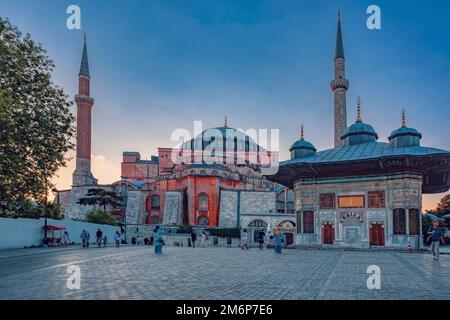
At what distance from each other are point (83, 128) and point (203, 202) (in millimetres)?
21637

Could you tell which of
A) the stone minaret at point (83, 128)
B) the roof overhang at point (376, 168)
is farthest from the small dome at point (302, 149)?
the stone minaret at point (83, 128)

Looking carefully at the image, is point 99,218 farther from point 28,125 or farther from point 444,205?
point 444,205

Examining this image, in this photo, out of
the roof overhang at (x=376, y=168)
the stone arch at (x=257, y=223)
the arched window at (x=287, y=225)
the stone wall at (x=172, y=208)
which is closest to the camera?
the roof overhang at (x=376, y=168)

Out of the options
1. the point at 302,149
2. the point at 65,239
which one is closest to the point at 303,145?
the point at 302,149

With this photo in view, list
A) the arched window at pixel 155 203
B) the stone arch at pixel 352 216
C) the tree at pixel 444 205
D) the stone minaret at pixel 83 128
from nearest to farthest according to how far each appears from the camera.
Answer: the stone arch at pixel 352 216 → the stone minaret at pixel 83 128 → the tree at pixel 444 205 → the arched window at pixel 155 203

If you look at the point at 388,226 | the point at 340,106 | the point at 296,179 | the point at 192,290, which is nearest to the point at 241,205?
the point at 340,106

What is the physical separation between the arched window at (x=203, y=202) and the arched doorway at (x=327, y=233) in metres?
28.5

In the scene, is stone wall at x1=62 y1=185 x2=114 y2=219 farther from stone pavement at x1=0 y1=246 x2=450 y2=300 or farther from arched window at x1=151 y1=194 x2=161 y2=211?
stone pavement at x1=0 y1=246 x2=450 y2=300

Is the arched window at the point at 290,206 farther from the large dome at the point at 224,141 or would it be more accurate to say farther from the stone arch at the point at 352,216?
the stone arch at the point at 352,216

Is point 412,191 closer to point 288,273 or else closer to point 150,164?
point 288,273

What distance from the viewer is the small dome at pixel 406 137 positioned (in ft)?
97.8

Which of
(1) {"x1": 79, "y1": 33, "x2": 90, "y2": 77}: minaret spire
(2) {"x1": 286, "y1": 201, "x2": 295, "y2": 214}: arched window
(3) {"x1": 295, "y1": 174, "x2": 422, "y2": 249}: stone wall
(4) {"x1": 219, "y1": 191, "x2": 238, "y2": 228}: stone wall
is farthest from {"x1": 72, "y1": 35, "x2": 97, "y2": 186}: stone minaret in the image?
(3) {"x1": 295, "y1": 174, "x2": 422, "y2": 249}: stone wall
